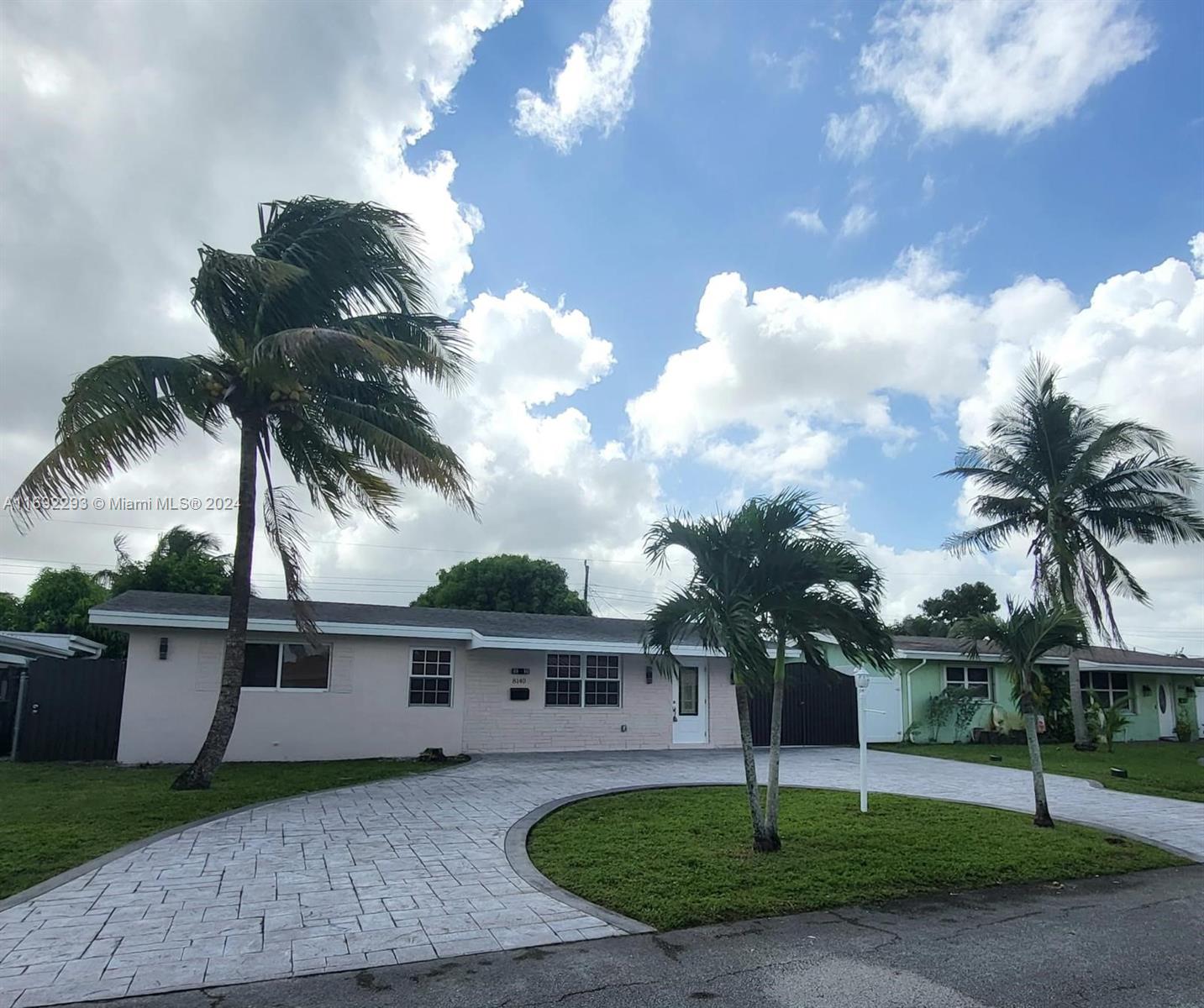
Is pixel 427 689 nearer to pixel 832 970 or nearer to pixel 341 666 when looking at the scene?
pixel 341 666

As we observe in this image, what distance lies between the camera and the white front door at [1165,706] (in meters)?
24.8

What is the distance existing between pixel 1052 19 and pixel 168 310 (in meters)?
12.8

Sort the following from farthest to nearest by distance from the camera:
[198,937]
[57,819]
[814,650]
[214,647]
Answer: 1. [214,647]
2. [57,819]
3. [814,650]
4. [198,937]

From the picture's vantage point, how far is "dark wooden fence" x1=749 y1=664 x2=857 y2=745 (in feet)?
60.8

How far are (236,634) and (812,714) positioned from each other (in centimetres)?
1405

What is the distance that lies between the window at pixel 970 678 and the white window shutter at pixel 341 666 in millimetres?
15650

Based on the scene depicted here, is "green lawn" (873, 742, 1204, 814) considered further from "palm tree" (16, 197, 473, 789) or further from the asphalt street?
"palm tree" (16, 197, 473, 789)

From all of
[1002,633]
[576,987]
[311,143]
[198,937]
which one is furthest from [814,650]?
[311,143]

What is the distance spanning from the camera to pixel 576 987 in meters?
4.05

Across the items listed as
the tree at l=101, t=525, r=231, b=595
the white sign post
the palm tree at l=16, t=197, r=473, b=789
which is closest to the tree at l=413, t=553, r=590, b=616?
the tree at l=101, t=525, r=231, b=595

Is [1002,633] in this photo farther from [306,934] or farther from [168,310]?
[168,310]

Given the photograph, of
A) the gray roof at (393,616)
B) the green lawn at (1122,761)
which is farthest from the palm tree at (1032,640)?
the gray roof at (393,616)

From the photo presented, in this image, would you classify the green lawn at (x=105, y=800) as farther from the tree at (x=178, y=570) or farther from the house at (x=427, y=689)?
the tree at (x=178, y=570)

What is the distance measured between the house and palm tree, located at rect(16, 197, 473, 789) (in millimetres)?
3224
